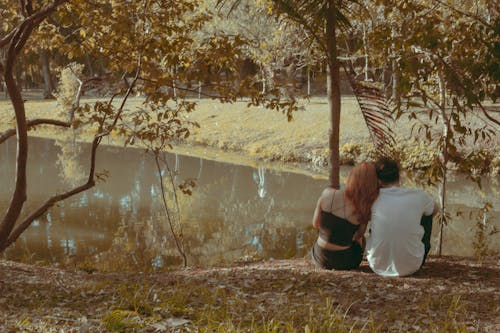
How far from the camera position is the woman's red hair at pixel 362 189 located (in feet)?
17.2

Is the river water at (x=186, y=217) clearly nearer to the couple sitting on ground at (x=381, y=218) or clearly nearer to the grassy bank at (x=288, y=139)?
the grassy bank at (x=288, y=139)

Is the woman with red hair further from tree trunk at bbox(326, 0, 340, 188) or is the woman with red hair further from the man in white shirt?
tree trunk at bbox(326, 0, 340, 188)

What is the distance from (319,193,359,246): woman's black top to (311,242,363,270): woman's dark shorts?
9 centimetres

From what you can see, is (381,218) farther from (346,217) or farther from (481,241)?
(481,241)

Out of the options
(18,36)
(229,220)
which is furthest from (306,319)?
(229,220)

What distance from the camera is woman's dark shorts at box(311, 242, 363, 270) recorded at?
5.52 meters

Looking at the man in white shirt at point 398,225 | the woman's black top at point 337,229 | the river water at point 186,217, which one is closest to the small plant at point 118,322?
the woman's black top at point 337,229

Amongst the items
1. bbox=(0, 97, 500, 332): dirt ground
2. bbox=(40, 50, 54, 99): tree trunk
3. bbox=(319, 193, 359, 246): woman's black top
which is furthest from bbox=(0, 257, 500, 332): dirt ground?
bbox=(40, 50, 54, 99): tree trunk

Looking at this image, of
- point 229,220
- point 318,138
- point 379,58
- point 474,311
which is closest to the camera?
point 474,311

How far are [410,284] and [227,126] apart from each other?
21.8 meters

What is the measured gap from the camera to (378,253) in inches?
210

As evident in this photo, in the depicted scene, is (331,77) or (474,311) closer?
(474,311)

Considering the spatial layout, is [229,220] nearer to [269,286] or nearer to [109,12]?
[109,12]

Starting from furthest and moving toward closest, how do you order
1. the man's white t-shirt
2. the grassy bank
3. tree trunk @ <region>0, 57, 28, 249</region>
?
the grassy bank
tree trunk @ <region>0, 57, 28, 249</region>
the man's white t-shirt
